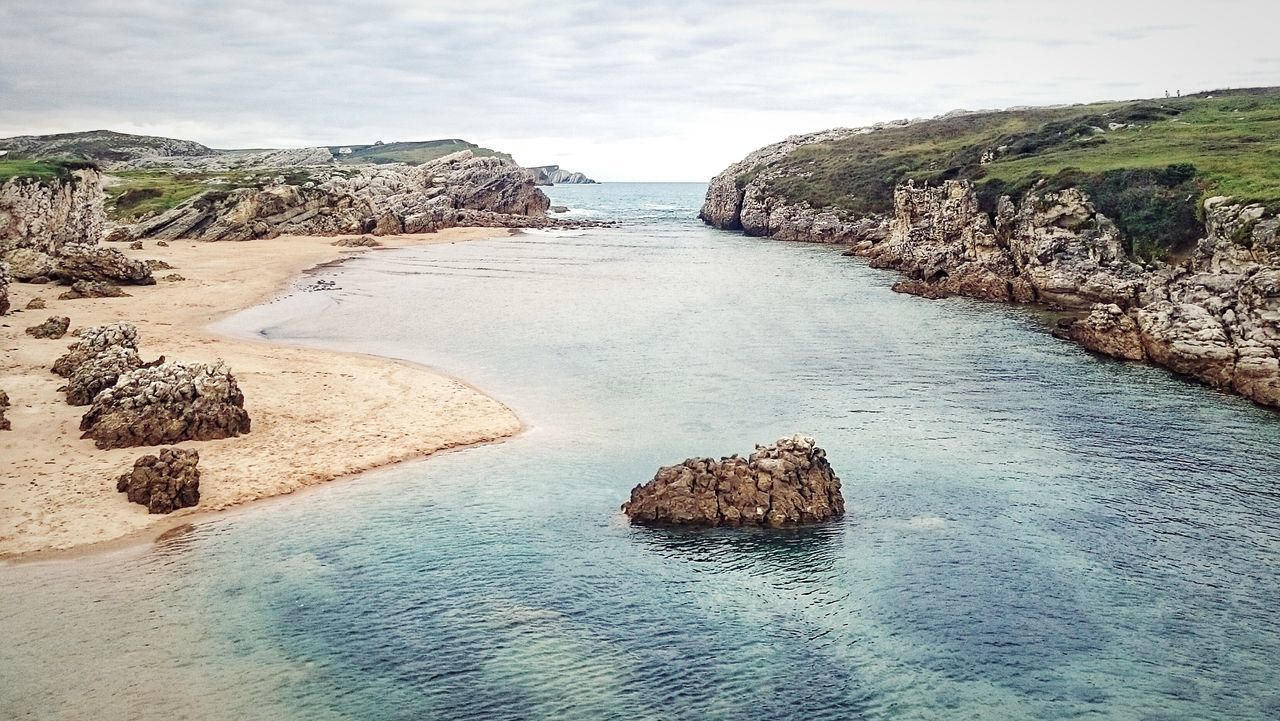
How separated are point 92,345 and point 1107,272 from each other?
61831 millimetres

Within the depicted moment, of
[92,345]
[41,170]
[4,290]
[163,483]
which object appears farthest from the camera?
[41,170]

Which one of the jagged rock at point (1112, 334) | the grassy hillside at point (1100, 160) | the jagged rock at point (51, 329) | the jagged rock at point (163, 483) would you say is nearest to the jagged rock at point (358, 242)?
the grassy hillside at point (1100, 160)

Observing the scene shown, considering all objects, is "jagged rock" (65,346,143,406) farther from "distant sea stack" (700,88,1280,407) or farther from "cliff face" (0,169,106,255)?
"distant sea stack" (700,88,1280,407)

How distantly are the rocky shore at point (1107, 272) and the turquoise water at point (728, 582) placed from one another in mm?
3645

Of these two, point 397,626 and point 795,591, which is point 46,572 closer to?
point 397,626

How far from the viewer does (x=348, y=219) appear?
411ft

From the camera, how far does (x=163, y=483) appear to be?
92.6 ft

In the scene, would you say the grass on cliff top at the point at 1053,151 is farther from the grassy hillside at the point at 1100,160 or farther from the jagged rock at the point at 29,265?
the jagged rock at the point at 29,265

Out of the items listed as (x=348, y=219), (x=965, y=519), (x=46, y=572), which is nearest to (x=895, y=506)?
(x=965, y=519)

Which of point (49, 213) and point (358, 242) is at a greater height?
point (49, 213)

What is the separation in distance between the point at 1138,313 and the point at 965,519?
99.6 ft

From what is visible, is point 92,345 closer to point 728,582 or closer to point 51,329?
point 51,329

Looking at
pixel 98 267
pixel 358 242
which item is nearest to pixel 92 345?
pixel 98 267

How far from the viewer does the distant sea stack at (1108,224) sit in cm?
4688
